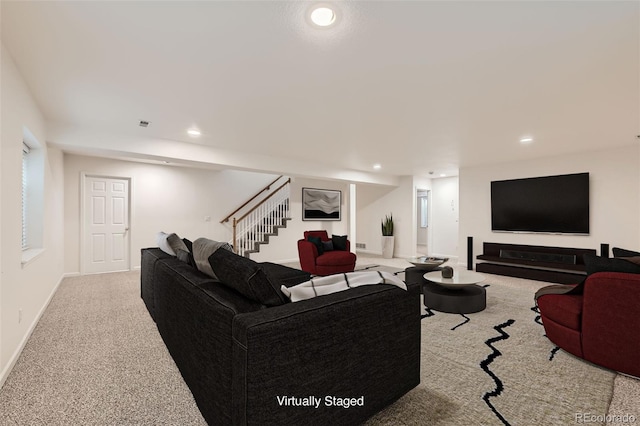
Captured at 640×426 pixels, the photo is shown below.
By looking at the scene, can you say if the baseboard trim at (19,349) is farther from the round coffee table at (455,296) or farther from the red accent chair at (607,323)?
the red accent chair at (607,323)

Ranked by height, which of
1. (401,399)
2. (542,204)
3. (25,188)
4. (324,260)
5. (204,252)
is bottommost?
(401,399)

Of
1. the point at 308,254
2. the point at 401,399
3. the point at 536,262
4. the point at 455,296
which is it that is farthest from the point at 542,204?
the point at 401,399

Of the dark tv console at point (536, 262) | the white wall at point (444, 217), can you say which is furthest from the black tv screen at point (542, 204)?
the white wall at point (444, 217)

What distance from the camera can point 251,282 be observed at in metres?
1.42

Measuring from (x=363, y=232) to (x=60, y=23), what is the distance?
838cm

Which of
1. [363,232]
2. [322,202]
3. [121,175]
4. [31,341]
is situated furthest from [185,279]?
[363,232]

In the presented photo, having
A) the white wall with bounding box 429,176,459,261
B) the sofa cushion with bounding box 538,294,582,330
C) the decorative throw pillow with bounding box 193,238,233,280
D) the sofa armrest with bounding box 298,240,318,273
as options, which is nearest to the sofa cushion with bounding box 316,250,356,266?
the sofa armrest with bounding box 298,240,318,273

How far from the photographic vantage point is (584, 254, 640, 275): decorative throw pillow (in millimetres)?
2051

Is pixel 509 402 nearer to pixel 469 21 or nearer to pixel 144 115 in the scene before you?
pixel 469 21

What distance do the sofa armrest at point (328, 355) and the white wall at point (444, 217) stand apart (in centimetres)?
725

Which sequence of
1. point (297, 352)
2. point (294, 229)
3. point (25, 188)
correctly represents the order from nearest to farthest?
point (297, 352) < point (25, 188) < point (294, 229)

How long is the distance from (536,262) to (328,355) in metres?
5.58

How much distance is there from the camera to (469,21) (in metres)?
1.80

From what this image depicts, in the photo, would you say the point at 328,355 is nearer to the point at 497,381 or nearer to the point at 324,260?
the point at 497,381
